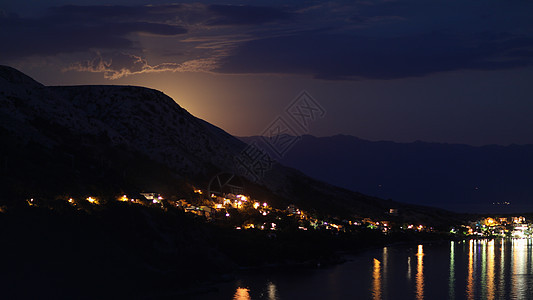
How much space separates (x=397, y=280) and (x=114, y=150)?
52717 mm

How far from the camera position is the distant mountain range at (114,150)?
7556 cm

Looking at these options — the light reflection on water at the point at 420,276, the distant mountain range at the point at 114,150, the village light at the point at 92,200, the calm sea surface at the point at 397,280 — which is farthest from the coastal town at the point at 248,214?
the light reflection on water at the point at 420,276

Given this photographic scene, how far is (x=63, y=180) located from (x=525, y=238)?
13923 centimetres

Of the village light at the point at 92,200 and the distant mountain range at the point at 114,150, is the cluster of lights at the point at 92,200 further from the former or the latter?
the distant mountain range at the point at 114,150

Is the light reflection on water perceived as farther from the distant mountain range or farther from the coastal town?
the distant mountain range

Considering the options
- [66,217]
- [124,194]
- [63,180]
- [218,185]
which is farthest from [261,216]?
[66,217]

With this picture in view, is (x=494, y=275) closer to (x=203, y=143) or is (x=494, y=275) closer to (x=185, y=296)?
(x=185, y=296)

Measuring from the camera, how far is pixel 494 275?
82.5 metres

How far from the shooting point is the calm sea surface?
64.6m

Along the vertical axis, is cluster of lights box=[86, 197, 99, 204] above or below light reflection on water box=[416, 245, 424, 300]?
above

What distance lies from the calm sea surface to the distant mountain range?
23.1 metres

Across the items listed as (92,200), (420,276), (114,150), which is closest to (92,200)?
(92,200)

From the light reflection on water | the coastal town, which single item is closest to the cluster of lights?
the coastal town

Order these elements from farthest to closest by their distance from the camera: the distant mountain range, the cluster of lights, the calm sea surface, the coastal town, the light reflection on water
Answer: the coastal town → the distant mountain range → the cluster of lights → the light reflection on water → the calm sea surface
